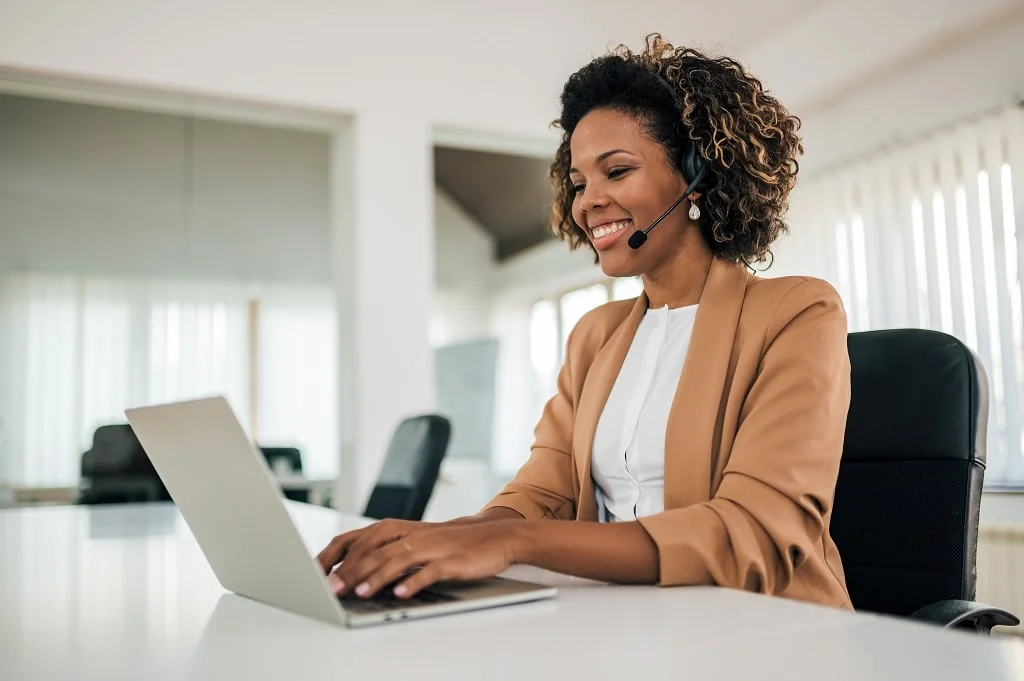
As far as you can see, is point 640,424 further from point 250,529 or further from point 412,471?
point 412,471

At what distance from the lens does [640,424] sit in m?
1.31

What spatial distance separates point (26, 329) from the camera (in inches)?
140

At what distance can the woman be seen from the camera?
91cm

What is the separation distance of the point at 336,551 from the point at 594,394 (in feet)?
1.82

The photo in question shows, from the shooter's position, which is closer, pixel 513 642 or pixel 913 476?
pixel 513 642

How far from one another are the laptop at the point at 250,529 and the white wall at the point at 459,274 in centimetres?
332

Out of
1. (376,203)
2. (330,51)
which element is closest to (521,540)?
(376,203)

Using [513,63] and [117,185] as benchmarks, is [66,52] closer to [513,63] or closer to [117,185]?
[117,185]

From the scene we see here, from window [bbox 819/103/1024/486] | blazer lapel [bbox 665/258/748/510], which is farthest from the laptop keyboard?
window [bbox 819/103/1024/486]

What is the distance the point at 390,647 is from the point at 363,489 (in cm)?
331

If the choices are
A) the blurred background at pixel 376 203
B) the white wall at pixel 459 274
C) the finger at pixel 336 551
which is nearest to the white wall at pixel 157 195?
the blurred background at pixel 376 203

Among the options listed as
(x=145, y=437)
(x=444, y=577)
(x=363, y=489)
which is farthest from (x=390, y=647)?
(x=363, y=489)

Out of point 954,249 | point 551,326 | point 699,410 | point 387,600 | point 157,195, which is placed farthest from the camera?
point 551,326

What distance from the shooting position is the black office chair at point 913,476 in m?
1.22
